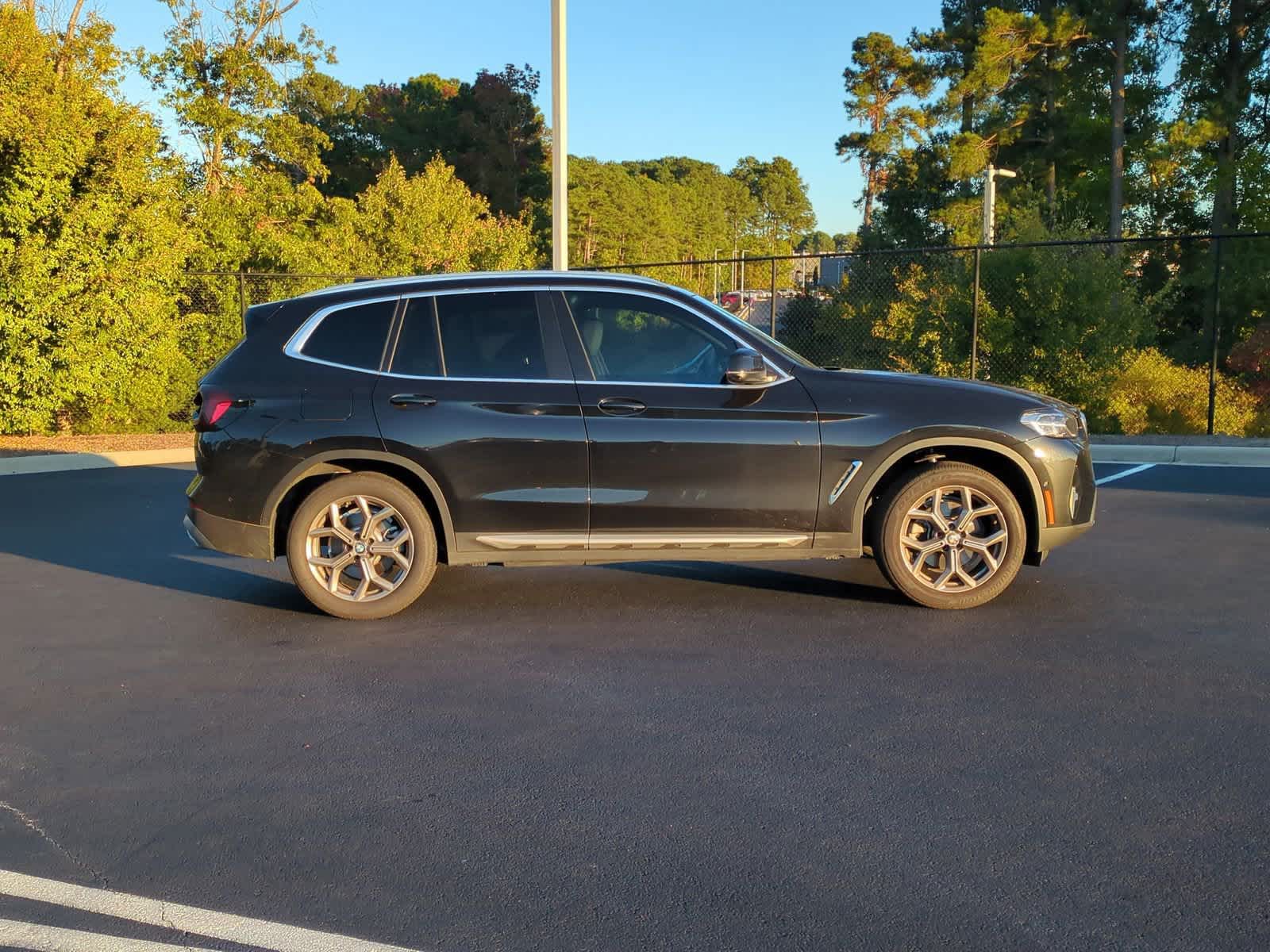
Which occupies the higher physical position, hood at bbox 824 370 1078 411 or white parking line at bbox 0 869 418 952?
hood at bbox 824 370 1078 411

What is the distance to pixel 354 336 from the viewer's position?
258 inches

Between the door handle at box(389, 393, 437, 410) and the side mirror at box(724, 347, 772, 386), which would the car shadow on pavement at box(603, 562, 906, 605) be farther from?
the door handle at box(389, 393, 437, 410)

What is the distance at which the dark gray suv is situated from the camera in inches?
250

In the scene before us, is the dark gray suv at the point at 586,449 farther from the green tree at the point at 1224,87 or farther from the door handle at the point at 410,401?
the green tree at the point at 1224,87

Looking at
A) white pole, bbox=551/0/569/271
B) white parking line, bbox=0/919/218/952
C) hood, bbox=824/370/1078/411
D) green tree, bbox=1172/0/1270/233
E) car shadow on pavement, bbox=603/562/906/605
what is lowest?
white parking line, bbox=0/919/218/952

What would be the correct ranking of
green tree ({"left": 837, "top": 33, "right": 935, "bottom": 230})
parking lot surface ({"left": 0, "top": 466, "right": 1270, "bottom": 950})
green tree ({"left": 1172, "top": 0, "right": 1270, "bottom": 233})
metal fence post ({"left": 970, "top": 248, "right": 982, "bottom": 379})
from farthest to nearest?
green tree ({"left": 837, "top": 33, "right": 935, "bottom": 230}) → green tree ({"left": 1172, "top": 0, "right": 1270, "bottom": 233}) → metal fence post ({"left": 970, "top": 248, "right": 982, "bottom": 379}) → parking lot surface ({"left": 0, "top": 466, "right": 1270, "bottom": 950})

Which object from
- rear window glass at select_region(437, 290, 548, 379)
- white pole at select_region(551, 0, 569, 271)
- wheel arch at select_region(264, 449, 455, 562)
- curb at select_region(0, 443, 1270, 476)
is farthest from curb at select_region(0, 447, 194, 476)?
rear window glass at select_region(437, 290, 548, 379)

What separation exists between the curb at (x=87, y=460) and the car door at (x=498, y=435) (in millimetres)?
7995

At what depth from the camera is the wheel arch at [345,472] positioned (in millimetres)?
6379

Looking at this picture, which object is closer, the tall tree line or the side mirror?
the side mirror

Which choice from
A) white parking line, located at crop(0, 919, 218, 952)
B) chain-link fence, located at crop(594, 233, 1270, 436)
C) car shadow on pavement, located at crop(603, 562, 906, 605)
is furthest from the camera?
chain-link fence, located at crop(594, 233, 1270, 436)

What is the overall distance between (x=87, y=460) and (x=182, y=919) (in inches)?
472

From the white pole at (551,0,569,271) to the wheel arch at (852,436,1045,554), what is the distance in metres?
8.16

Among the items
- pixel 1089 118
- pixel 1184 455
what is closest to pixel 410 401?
pixel 1184 455
